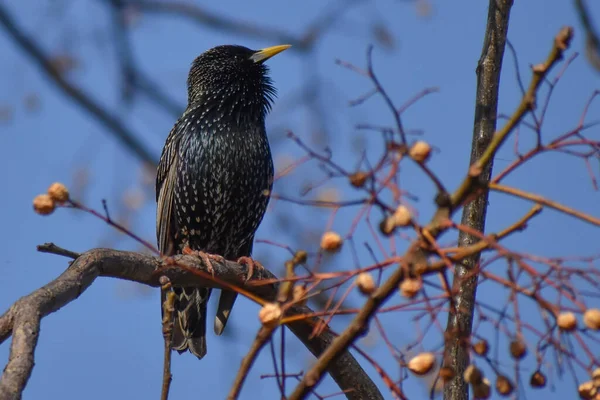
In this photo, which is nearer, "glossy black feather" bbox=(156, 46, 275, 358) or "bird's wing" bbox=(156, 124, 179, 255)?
"glossy black feather" bbox=(156, 46, 275, 358)

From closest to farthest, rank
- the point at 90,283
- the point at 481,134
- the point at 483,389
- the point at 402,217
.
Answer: the point at 402,217 < the point at 483,389 < the point at 90,283 < the point at 481,134

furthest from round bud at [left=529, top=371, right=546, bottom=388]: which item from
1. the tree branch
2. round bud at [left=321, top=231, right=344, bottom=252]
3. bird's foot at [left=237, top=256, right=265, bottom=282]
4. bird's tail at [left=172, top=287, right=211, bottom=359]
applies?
bird's tail at [left=172, top=287, right=211, bottom=359]

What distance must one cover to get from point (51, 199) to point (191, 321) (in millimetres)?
2953

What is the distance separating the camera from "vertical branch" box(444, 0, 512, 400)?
3.07 metres

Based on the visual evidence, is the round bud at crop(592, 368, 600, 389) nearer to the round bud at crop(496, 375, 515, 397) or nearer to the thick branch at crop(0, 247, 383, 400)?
the round bud at crop(496, 375, 515, 397)

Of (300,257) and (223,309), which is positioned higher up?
(223,309)

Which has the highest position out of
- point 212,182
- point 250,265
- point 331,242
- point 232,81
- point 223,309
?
point 232,81

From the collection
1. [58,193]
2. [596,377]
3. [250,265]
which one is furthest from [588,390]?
[250,265]

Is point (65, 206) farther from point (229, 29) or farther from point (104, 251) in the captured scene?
point (229, 29)

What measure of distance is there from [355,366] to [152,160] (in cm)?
178

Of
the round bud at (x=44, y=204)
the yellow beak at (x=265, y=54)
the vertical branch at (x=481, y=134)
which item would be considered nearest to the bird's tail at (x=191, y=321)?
the yellow beak at (x=265, y=54)

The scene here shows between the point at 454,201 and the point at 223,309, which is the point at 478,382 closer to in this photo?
the point at 454,201

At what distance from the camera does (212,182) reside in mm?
4727

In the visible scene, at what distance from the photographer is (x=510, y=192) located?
4.90ft
